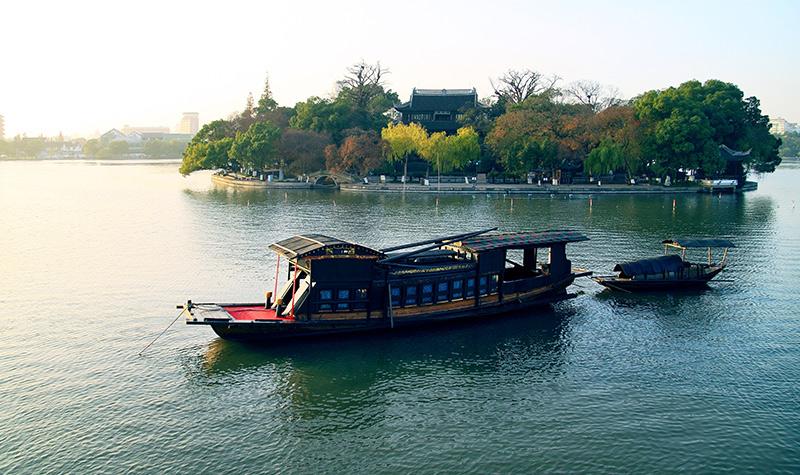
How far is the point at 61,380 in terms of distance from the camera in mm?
24922

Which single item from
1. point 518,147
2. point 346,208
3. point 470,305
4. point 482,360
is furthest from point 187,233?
point 518,147

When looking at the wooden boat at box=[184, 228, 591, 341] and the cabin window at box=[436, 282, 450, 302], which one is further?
the cabin window at box=[436, 282, 450, 302]

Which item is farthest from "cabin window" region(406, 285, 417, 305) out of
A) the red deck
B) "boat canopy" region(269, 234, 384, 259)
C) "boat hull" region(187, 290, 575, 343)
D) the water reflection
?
the red deck

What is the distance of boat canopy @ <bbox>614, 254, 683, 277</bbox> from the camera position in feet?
125

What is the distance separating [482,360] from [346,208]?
1995 inches

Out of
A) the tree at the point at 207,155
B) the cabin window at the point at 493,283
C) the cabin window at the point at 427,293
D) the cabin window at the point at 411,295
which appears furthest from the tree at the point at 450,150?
the cabin window at the point at 411,295

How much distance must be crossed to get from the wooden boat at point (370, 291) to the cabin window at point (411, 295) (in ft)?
0.15

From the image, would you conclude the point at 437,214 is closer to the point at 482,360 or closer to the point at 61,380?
the point at 482,360

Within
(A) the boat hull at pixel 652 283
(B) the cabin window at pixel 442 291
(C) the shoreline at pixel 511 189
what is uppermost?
(C) the shoreline at pixel 511 189

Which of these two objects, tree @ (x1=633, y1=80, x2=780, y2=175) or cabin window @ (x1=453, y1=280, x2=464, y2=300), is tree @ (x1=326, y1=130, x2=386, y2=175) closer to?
tree @ (x1=633, y1=80, x2=780, y2=175)

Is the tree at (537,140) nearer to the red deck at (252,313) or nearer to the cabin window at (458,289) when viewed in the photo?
the cabin window at (458,289)

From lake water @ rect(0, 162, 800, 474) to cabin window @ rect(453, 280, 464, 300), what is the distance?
142 centimetres

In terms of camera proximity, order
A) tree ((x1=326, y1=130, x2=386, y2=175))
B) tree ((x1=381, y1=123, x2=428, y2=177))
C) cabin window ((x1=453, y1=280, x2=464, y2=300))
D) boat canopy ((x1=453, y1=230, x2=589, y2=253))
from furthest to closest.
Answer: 1. tree ((x1=381, y1=123, x2=428, y2=177))
2. tree ((x1=326, y1=130, x2=386, y2=175))
3. boat canopy ((x1=453, y1=230, x2=589, y2=253))
4. cabin window ((x1=453, y1=280, x2=464, y2=300))

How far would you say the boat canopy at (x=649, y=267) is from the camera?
125ft
